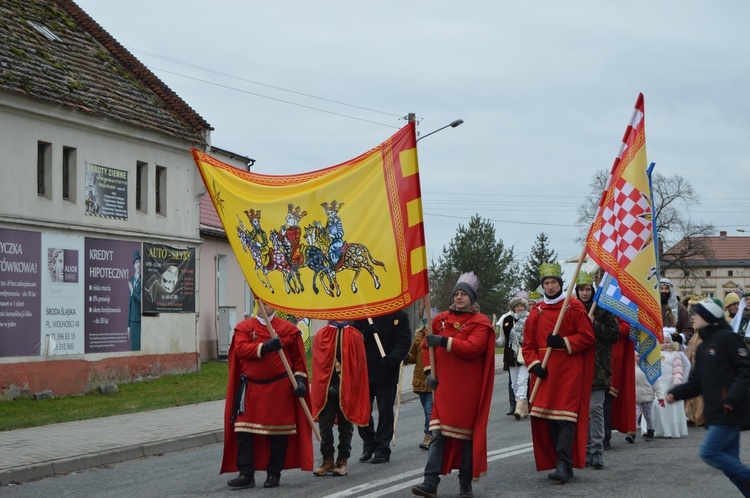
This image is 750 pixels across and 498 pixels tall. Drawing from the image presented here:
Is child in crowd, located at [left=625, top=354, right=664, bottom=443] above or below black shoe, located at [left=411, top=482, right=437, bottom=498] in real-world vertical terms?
above

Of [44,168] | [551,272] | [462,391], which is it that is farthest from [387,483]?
[44,168]

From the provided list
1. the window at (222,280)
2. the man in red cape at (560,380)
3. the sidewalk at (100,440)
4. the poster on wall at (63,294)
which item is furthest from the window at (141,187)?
the man in red cape at (560,380)

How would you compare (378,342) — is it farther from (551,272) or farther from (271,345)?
(551,272)

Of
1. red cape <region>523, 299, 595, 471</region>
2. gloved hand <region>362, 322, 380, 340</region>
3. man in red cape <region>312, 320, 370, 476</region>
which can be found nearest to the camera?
red cape <region>523, 299, 595, 471</region>

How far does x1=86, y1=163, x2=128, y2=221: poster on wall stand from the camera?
23.3 metres

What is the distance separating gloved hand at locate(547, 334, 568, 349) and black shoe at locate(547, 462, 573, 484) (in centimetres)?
107

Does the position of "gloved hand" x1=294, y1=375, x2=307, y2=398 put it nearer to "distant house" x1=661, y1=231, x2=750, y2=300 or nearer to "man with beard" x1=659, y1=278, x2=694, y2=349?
"man with beard" x1=659, y1=278, x2=694, y2=349

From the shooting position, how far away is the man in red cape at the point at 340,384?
11.0 metres

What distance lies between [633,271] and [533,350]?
1.53 metres

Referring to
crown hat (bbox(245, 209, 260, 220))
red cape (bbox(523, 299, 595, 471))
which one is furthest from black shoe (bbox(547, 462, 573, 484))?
crown hat (bbox(245, 209, 260, 220))

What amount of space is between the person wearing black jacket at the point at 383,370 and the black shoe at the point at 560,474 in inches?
89.6

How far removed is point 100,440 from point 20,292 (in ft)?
24.9

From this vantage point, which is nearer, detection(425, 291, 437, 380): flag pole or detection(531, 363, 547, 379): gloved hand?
detection(425, 291, 437, 380): flag pole

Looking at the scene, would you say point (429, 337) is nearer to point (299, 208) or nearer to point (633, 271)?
point (299, 208)
